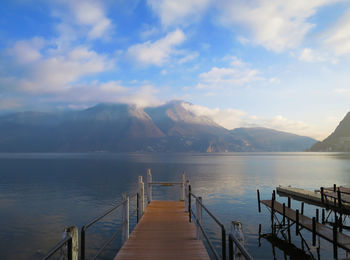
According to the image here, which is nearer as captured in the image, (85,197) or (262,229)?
(262,229)

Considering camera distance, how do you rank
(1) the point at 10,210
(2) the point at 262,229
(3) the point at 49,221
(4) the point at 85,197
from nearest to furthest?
(2) the point at 262,229 → (3) the point at 49,221 → (1) the point at 10,210 → (4) the point at 85,197

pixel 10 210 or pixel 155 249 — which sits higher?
pixel 155 249

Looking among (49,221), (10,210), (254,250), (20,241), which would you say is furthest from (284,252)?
(10,210)

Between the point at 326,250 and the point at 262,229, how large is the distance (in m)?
5.78

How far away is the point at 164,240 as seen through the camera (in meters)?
10.3

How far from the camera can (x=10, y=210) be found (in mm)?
31156

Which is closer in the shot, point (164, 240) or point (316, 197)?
point (164, 240)

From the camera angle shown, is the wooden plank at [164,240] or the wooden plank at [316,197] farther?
the wooden plank at [316,197]

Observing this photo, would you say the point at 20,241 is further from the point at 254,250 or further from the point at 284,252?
the point at 284,252

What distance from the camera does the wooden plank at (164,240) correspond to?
8.70 meters

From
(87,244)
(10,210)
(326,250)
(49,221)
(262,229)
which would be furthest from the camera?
(10,210)

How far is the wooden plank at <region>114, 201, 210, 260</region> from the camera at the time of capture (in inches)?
342

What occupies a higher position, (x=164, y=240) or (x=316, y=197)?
(x=164, y=240)

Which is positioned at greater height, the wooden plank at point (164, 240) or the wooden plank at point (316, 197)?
the wooden plank at point (164, 240)
